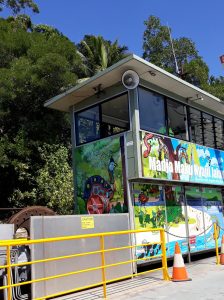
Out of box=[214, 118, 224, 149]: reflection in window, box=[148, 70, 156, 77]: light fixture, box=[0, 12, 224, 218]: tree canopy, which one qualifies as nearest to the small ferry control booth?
box=[148, 70, 156, 77]: light fixture

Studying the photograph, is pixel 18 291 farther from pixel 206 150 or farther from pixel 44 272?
pixel 206 150

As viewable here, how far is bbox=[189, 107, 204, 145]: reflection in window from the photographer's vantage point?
13.5 meters

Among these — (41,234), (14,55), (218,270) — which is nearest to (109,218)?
(41,234)

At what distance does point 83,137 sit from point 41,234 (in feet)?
17.2

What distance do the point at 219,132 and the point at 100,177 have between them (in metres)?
6.12

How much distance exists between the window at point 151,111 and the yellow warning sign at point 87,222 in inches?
128

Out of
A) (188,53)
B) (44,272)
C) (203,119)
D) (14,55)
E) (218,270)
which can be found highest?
(188,53)

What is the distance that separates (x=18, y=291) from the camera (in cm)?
746

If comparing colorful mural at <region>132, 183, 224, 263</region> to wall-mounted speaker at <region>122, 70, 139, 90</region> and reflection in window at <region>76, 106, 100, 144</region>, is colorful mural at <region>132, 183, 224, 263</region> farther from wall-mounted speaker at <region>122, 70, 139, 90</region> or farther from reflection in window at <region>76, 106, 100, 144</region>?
wall-mounted speaker at <region>122, 70, 139, 90</region>

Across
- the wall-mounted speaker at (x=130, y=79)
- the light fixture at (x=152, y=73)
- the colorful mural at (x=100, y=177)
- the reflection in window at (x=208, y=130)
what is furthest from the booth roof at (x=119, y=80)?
the colorful mural at (x=100, y=177)

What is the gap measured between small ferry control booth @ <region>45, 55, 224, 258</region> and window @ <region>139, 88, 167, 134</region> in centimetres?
3

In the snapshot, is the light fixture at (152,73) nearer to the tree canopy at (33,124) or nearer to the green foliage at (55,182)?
the tree canopy at (33,124)

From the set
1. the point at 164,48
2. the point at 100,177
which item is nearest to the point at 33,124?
the point at 100,177

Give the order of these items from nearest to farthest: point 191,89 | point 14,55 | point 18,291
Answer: point 18,291
point 191,89
point 14,55
